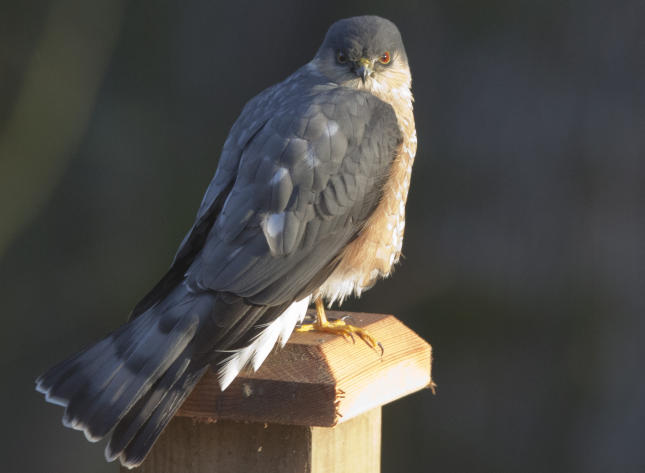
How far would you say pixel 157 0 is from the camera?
4.33 metres

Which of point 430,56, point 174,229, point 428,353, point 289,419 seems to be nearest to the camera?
point 289,419

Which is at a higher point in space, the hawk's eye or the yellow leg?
the hawk's eye

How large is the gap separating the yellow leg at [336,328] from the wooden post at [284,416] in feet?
0.16

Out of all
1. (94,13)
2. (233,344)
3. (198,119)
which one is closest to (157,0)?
(94,13)

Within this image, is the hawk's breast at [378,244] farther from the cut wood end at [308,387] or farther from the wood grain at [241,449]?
the wood grain at [241,449]

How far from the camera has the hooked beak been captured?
2.64m

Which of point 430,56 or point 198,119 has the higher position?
point 430,56

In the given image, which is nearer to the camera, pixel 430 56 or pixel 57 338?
pixel 430 56

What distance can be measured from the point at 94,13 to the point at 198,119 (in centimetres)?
74

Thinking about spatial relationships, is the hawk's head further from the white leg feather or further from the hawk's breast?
the white leg feather

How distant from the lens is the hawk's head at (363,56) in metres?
2.65

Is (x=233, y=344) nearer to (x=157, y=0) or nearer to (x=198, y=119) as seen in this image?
(x=198, y=119)

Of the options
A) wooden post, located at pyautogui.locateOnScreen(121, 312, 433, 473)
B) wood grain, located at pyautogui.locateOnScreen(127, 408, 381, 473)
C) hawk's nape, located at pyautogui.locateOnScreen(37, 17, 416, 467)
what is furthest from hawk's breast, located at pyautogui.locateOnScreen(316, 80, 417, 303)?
wood grain, located at pyautogui.locateOnScreen(127, 408, 381, 473)

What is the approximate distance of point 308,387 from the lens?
1.68 m
